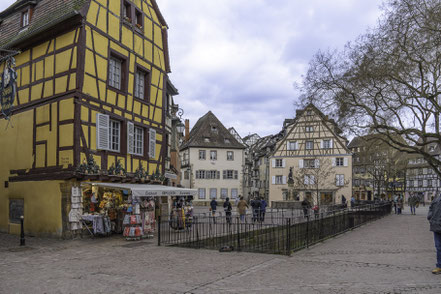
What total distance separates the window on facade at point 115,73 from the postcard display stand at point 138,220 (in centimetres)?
519

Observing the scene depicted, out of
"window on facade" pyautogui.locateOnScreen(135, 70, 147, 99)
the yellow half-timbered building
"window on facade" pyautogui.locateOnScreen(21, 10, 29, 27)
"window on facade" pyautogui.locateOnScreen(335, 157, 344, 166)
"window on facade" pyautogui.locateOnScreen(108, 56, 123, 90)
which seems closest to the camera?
the yellow half-timbered building

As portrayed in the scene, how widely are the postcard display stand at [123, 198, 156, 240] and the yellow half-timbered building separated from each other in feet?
5.89

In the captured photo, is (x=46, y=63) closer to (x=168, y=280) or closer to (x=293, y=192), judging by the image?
(x=168, y=280)

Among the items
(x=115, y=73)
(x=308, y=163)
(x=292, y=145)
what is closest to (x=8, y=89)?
(x=115, y=73)

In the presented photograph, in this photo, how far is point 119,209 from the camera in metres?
16.5

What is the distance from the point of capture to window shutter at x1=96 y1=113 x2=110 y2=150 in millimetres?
15672

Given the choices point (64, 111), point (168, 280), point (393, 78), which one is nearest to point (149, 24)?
point (64, 111)

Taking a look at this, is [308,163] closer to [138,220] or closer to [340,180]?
[340,180]

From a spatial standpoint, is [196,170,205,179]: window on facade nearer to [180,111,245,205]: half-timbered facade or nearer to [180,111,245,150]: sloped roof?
[180,111,245,205]: half-timbered facade

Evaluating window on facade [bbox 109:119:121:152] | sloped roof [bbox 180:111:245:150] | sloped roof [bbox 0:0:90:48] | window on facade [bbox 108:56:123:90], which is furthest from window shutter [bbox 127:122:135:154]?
sloped roof [bbox 180:111:245:150]

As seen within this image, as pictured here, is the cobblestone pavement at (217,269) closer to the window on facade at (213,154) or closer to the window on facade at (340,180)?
the window on facade at (340,180)

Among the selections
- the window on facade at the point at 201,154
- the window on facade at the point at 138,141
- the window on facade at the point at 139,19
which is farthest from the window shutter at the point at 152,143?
the window on facade at the point at 201,154

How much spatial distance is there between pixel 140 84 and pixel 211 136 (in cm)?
3485

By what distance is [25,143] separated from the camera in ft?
54.7
